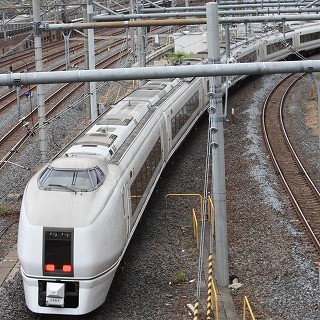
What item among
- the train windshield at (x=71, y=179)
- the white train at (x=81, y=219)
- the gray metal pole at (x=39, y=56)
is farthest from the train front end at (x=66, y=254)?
the gray metal pole at (x=39, y=56)

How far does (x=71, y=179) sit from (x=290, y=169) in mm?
10407

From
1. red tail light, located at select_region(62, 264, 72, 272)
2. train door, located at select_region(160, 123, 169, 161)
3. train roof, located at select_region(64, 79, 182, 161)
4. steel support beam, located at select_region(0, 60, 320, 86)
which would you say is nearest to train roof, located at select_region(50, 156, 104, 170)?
train roof, located at select_region(64, 79, 182, 161)

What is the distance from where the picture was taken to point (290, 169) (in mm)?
22031

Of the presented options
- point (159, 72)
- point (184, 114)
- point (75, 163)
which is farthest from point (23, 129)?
point (159, 72)

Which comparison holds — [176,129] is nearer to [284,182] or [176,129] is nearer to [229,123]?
[284,182]

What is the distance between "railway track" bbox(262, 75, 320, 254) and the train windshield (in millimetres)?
5598

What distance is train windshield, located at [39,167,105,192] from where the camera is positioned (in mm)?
13328

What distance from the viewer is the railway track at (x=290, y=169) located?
1770 cm

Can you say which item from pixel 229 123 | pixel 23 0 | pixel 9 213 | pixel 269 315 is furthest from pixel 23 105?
pixel 23 0

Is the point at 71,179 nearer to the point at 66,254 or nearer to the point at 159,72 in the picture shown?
the point at 66,254

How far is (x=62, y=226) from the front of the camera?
12484mm

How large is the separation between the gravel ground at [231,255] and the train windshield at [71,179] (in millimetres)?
2297

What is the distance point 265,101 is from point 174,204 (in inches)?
585

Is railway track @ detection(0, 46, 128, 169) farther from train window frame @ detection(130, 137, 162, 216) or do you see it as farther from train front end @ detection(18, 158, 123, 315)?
train front end @ detection(18, 158, 123, 315)
